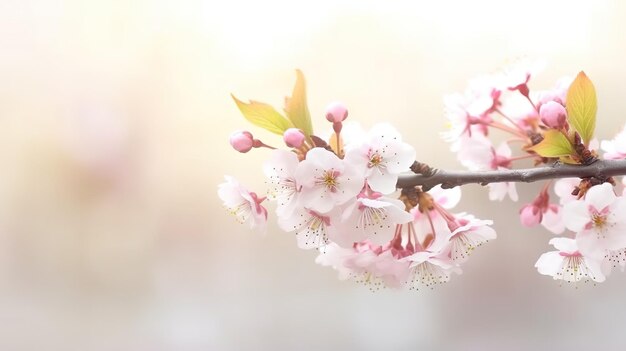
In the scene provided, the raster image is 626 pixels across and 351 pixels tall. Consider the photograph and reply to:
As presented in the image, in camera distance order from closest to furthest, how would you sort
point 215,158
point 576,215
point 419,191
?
1. point 576,215
2. point 419,191
3. point 215,158

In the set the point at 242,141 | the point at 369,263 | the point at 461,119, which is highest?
the point at 461,119

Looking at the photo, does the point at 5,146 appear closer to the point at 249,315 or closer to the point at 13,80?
the point at 13,80

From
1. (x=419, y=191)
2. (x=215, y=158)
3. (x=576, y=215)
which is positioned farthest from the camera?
(x=215, y=158)

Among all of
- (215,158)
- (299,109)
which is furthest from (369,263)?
(215,158)

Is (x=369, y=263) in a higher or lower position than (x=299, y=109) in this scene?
lower

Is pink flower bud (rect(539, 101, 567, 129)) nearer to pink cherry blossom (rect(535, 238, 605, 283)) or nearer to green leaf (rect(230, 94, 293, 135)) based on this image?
pink cherry blossom (rect(535, 238, 605, 283))

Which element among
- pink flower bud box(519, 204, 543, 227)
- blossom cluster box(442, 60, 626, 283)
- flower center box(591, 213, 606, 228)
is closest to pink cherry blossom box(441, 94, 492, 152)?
blossom cluster box(442, 60, 626, 283)

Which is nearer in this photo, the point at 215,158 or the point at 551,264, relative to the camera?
the point at 551,264

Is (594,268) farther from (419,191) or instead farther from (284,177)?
(284,177)
